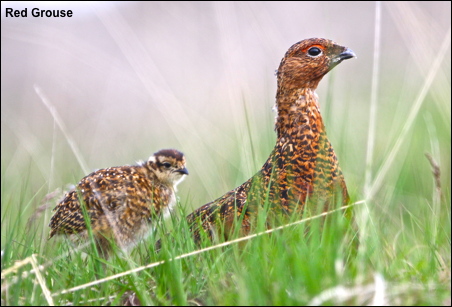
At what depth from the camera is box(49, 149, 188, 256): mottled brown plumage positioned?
4.62 m

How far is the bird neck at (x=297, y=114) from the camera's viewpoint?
4.54m

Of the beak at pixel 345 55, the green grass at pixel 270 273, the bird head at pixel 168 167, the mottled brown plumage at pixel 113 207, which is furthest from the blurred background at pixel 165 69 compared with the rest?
the green grass at pixel 270 273

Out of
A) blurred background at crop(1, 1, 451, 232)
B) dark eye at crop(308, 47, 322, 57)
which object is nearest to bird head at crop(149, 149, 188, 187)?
dark eye at crop(308, 47, 322, 57)

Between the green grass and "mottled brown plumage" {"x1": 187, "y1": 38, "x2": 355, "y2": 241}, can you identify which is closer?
the green grass

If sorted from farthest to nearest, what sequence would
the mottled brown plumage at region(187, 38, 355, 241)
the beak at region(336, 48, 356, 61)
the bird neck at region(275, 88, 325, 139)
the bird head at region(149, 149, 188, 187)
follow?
the bird head at region(149, 149, 188, 187), the beak at region(336, 48, 356, 61), the bird neck at region(275, 88, 325, 139), the mottled brown plumage at region(187, 38, 355, 241)

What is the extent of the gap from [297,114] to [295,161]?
0.37 meters

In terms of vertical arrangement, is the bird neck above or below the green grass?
above

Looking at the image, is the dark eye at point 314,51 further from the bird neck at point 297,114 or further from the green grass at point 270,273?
the green grass at point 270,273

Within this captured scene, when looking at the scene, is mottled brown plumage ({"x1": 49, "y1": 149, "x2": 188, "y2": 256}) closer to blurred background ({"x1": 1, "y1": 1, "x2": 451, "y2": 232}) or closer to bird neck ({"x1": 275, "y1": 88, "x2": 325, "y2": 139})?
bird neck ({"x1": 275, "y1": 88, "x2": 325, "y2": 139})

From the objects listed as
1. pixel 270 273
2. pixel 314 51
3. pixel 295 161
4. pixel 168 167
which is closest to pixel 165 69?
pixel 168 167

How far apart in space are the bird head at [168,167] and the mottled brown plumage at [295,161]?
54cm

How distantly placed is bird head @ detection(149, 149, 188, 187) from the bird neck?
894 mm

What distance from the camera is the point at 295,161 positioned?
14.4ft

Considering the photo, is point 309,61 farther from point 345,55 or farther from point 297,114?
point 297,114
